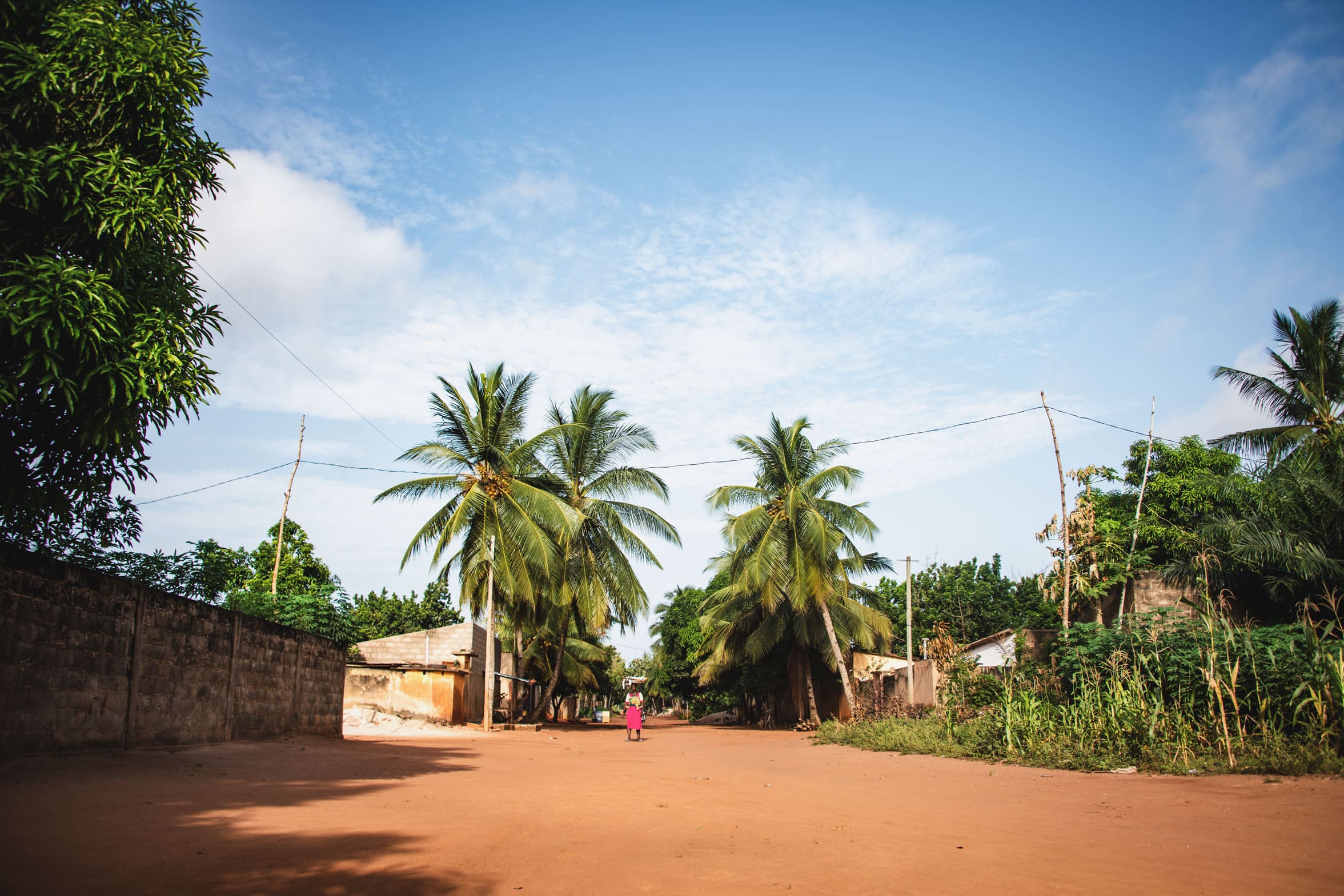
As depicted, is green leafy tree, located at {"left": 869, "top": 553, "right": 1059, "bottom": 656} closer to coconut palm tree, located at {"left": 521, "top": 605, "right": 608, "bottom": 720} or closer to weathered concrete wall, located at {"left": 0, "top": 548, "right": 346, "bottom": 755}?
coconut palm tree, located at {"left": 521, "top": 605, "right": 608, "bottom": 720}

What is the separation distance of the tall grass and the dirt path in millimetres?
775

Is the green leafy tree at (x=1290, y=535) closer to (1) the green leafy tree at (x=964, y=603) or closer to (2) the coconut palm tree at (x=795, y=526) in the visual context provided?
(2) the coconut palm tree at (x=795, y=526)

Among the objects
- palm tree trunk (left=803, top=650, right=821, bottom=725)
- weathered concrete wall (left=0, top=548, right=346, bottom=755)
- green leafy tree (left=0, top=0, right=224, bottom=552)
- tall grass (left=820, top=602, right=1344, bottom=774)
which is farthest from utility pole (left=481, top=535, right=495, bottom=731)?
green leafy tree (left=0, top=0, right=224, bottom=552)

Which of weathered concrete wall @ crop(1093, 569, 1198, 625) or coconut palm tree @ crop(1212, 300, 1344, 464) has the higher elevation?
coconut palm tree @ crop(1212, 300, 1344, 464)

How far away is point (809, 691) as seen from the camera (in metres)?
29.1

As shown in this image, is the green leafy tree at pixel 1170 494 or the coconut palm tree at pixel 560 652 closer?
the green leafy tree at pixel 1170 494

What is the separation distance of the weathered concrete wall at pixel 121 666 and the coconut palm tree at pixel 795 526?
1371cm

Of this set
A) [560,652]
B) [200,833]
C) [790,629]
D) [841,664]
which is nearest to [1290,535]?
[841,664]

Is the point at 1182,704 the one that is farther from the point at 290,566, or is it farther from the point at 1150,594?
the point at 290,566

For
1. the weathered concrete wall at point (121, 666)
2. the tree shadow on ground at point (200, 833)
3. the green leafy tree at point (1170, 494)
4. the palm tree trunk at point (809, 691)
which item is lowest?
the palm tree trunk at point (809, 691)

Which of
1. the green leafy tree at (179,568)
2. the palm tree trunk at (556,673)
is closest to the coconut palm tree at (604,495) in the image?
the palm tree trunk at (556,673)

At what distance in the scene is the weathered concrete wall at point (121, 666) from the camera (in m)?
8.14

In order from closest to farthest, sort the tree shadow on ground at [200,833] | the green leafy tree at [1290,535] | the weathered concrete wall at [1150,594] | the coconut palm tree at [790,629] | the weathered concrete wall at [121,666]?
the tree shadow on ground at [200,833]
the weathered concrete wall at [121,666]
the green leafy tree at [1290,535]
the weathered concrete wall at [1150,594]
the coconut palm tree at [790,629]

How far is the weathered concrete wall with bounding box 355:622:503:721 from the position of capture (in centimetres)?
2906
